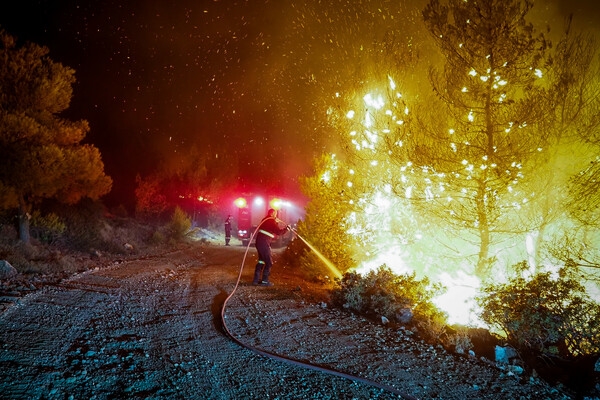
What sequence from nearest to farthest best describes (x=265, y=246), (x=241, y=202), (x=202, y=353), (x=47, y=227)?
(x=202, y=353), (x=265, y=246), (x=47, y=227), (x=241, y=202)

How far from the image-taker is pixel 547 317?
533 centimetres

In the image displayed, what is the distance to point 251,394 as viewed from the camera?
3834 mm

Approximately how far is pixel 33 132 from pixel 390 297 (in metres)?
12.7

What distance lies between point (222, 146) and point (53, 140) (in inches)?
1012

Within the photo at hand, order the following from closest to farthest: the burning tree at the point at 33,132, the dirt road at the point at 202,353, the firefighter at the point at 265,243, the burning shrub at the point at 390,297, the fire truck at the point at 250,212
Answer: the dirt road at the point at 202,353
the burning shrub at the point at 390,297
the firefighter at the point at 265,243
the burning tree at the point at 33,132
the fire truck at the point at 250,212

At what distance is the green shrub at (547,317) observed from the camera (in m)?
5.20

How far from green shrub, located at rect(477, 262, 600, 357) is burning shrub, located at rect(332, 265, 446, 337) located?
115cm

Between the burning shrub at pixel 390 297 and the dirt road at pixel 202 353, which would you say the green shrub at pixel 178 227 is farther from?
the burning shrub at pixel 390 297

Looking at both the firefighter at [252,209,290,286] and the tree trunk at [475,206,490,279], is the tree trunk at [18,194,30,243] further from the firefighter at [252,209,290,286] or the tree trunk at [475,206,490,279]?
the tree trunk at [475,206,490,279]

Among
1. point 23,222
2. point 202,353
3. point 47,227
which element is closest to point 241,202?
point 47,227

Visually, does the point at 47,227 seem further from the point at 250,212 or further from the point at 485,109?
the point at 485,109

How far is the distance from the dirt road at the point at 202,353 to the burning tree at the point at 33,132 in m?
6.36

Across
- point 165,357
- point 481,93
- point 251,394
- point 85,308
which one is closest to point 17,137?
point 85,308

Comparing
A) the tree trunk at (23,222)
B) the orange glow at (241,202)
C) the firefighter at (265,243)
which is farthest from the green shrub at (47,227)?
the orange glow at (241,202)
